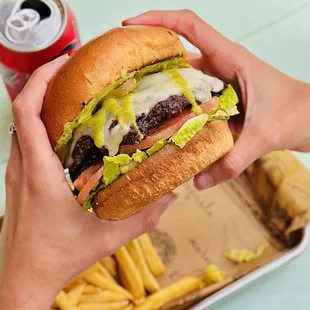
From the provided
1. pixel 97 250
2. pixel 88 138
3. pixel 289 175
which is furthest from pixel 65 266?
pixel 289 175

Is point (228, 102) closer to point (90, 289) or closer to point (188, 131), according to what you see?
A: point (188, 131)

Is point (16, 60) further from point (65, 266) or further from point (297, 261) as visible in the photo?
point (297, 261)

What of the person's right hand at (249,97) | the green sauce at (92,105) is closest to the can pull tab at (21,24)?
the person's right hand at (249,97)

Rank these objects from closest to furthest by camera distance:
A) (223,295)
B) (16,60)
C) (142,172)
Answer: (142,172) → (223,295) → (16,60)

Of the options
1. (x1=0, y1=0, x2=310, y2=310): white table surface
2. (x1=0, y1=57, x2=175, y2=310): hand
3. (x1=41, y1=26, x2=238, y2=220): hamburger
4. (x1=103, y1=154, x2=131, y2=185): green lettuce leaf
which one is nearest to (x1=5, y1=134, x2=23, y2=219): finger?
(x1=0, y1=57, x2=175, y2=310): hand

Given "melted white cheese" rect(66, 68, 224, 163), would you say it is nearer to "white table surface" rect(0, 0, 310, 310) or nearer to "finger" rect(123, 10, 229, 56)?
"finger" rect(123, 10, 229, 56)
